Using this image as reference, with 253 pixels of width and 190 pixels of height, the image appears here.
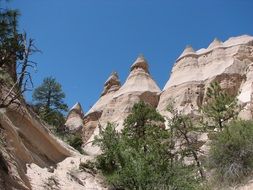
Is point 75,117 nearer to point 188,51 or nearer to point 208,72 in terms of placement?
point 188,51

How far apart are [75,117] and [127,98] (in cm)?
1480

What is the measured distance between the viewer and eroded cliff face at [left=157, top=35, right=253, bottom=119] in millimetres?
55969

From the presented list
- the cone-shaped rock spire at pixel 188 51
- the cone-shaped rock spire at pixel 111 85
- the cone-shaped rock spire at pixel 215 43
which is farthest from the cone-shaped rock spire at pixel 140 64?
the cone-shaped rock spire at pixel 215 43

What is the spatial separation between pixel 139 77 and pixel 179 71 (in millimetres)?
6371

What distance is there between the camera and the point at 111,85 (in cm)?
7488

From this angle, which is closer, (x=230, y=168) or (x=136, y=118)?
(x=230, y=168)

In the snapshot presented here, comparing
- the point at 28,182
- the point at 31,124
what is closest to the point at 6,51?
the point at 28,182

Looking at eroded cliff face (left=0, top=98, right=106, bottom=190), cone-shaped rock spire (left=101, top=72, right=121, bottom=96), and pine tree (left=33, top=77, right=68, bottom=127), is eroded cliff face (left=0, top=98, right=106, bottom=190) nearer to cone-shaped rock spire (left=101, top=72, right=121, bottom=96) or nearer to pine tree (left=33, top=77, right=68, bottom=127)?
pine tree (left=33, top=77, right=68, bottom=127)

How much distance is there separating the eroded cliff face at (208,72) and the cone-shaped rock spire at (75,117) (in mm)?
16438

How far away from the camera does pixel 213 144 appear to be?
77.6 feet

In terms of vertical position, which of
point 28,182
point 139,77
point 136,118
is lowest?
point 28,182

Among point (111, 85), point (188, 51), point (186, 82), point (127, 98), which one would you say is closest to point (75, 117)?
point (111, 85)

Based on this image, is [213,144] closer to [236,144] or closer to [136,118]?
[236,144]

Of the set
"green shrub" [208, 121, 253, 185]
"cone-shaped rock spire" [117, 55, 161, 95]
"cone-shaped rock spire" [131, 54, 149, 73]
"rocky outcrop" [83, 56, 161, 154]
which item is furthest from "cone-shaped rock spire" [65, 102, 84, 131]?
"green shrub" [208, 121, 253, 185]
